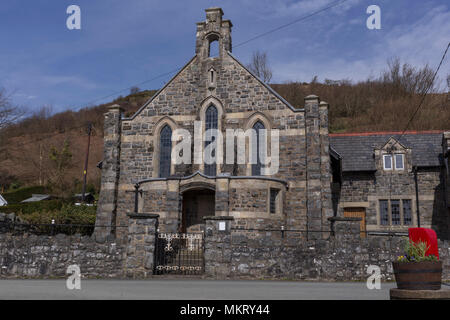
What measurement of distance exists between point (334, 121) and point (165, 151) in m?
43.2

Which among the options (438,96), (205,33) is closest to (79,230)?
(205,33)

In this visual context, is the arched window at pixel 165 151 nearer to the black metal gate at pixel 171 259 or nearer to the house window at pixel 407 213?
the black metal gate at pixel 171 259

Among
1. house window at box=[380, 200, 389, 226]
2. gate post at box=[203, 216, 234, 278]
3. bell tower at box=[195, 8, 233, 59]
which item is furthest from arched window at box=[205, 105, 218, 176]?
house window at box=[380, 200, 389, 226]

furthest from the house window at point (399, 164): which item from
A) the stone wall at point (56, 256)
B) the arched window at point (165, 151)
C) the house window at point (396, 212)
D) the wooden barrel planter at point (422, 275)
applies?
the wooden barrel planter at point (422, 275)

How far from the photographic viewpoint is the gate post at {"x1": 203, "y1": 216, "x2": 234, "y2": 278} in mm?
13336

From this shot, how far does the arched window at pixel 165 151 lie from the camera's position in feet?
74.2

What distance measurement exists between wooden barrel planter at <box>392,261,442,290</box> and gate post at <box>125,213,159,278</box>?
8.65 m

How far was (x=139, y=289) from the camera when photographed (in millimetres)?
9961

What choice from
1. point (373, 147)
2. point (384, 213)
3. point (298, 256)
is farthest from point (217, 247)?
point (373, 147)

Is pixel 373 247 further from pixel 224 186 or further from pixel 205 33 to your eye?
pixel 205 33

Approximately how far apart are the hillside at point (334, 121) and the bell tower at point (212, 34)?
3125cm

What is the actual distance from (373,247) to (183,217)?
9983mm

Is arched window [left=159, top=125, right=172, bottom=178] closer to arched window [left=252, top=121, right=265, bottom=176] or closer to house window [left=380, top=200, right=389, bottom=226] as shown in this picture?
arched window [left=252, top=121, right=265, bottom=176]

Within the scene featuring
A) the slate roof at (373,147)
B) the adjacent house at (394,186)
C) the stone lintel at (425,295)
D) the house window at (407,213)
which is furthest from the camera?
the slate roof at (373,147)
